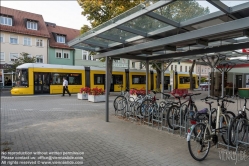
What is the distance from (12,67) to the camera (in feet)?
78.9

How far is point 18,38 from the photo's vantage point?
28203 mm

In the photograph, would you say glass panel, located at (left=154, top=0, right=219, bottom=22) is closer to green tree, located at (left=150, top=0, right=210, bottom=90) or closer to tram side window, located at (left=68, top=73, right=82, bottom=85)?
green tree, located at (left=150, top=0, right=210, bottom=90)

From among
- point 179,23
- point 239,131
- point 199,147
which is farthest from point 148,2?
point 239,131

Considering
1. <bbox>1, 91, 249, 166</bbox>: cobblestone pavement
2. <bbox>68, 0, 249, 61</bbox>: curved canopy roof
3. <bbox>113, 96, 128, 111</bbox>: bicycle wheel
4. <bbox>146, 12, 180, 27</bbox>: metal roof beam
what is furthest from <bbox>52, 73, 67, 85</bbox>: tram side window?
<bbox>146, 12, 180, 27</bbox>: metal roof beam

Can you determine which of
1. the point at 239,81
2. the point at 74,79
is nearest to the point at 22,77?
the point at 74,79

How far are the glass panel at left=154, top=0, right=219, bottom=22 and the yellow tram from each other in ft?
49.2

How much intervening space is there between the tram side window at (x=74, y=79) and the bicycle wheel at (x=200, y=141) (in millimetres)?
16212

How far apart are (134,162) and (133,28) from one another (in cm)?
330

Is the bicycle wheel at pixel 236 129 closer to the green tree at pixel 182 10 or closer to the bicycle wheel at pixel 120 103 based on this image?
the green tree at pixel 182 10

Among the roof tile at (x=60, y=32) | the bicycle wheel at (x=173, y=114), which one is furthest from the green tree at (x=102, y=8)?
the roof tile at (x=60, y=32)

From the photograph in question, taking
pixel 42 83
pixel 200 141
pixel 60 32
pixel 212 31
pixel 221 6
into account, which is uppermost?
pixel 60 32

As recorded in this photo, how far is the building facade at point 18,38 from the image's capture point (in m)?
27.2

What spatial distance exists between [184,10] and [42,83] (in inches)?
613

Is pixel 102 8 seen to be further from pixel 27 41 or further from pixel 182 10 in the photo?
pixel 27 41
